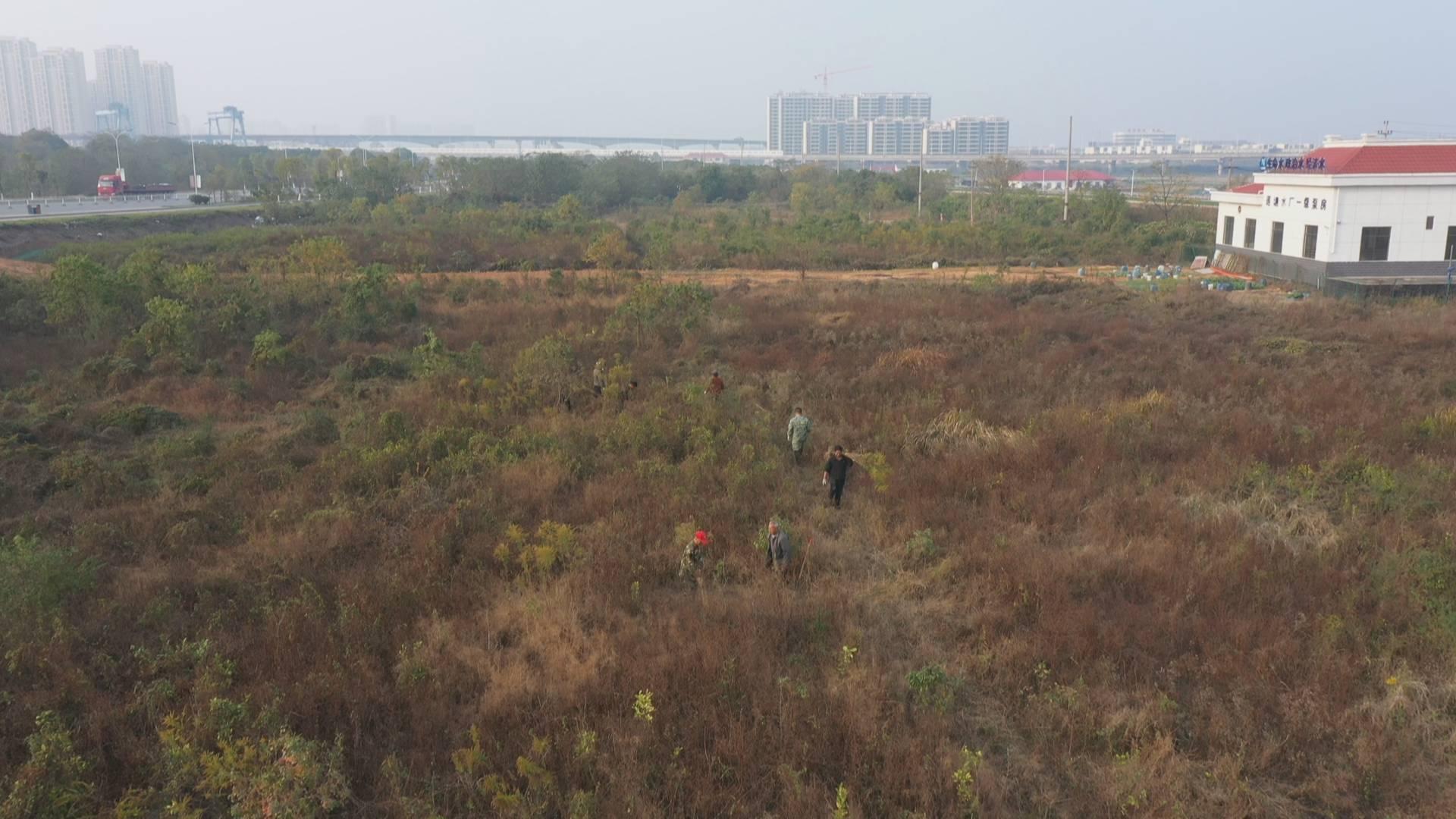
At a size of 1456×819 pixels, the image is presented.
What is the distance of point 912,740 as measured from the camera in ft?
24.2

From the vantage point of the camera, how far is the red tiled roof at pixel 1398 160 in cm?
2983

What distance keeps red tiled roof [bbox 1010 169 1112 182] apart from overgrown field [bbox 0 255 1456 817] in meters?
101

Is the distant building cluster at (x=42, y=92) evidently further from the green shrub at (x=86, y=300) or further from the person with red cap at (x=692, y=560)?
the person with red cap at (x=692, y=560)

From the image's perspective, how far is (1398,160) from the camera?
1196 inches

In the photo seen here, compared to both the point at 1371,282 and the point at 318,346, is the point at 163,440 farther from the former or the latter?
the point at 1371,282

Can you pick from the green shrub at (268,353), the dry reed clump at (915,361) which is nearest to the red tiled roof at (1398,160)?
the dry reed clump at (915,361)

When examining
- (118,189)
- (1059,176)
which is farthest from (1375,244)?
(1059,176)

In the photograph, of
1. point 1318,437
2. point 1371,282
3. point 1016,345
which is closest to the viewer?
point 1318,437

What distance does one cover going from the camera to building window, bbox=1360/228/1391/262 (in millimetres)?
29672

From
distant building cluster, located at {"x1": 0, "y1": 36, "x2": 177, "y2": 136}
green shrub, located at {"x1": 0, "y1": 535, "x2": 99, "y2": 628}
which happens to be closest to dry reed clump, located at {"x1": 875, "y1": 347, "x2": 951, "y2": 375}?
green shrub, located at {"x1": 0, "y1": 535, "x2": 99, "y2": 628}

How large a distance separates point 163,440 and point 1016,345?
1746cm

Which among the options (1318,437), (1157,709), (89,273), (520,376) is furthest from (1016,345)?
(89,273)

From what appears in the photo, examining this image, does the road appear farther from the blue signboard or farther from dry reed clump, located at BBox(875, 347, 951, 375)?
the blue signboard

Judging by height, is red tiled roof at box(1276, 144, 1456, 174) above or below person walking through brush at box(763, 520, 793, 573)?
above
